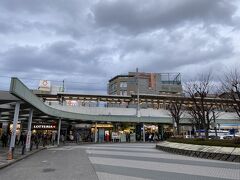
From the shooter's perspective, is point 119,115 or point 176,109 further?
point 119,115

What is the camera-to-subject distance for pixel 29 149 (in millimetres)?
25641

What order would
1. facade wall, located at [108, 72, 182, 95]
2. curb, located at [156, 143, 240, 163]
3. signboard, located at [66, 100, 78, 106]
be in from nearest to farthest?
1. curb, located at [156, 143, 240, 163]
2. signboard, located at [66, 100, 78, 106]
3. facade wall, located at [108, 72, 182, 95]

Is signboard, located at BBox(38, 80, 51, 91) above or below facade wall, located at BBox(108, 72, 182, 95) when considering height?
below

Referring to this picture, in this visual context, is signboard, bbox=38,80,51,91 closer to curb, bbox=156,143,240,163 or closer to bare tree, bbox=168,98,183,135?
bare tree, bbox=168,98,183,135

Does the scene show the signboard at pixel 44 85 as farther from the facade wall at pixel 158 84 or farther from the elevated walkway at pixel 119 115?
the facade wall at pixel 158 84

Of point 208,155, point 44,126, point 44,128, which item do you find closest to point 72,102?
point 44,126

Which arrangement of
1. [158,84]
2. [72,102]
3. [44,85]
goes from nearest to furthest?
[72,102] → [44,85] → [158,84]

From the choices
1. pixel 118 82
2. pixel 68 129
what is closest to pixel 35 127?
pixel 68 129

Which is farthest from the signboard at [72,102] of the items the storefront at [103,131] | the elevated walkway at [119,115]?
the storefront at [103,131]

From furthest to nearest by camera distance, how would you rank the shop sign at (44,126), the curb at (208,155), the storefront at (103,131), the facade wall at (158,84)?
the facade wall at (158,84) < the shop sign at (44,126) < the storefront at (103,131) < the curb at (208,155)

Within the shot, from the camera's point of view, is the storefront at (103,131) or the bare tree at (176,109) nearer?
the bare tree at (176,109)

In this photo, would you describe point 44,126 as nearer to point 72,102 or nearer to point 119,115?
point 72,102

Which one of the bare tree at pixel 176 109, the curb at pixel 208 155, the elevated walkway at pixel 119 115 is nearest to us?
the curb at pixel 208 155

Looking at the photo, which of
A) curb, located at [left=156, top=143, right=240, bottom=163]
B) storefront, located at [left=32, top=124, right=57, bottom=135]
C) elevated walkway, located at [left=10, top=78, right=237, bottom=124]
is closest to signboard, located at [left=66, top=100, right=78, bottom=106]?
elevated walkway, located at [left=10, top=78, right=237, bottom=124]
